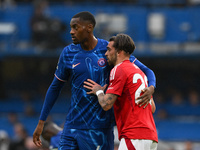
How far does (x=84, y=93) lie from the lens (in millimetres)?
4898

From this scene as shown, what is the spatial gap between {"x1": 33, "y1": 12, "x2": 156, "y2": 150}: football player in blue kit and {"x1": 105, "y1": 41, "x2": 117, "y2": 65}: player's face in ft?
0.50

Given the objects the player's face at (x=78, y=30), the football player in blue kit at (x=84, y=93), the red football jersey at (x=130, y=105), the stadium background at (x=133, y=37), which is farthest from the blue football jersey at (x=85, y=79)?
the stadium background at (x=133, y=37)

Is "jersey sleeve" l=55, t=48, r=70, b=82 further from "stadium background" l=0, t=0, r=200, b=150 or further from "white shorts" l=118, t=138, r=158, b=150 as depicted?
"stadium background" l=0, t=0, r=200, b=150

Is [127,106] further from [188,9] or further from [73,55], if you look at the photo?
[188,9]

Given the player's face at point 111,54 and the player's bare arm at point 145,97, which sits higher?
the player's face at point 111,54

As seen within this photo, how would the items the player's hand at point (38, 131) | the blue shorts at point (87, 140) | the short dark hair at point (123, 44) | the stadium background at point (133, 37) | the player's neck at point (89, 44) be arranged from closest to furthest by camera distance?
the short dark hair at point (123, 44)
the blue shorts at point (87, 140)
the player's neck at point (89, 44)
the player's hand at point (38, 131)
the stadium background at point (133, 37)

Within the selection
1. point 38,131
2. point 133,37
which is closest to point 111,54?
point 38,131

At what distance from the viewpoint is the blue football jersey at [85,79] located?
4.88m

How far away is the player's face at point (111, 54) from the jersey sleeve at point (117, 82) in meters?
0.17

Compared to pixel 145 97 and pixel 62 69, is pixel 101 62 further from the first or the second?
pixel 145 97

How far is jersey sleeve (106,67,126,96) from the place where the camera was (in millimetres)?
4531

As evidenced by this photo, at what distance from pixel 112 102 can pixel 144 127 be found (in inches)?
15.9

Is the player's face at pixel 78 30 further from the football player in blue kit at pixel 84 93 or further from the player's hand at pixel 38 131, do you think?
the player's hand at pixel 38 131

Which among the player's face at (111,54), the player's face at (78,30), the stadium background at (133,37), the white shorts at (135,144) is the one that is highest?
the player's face at (78,30)
